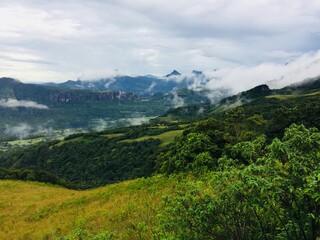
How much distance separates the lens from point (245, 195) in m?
8.53

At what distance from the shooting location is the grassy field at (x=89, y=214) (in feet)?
51.8

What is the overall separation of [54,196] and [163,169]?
45.3 feet

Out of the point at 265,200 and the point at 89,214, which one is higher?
the point at 265,200

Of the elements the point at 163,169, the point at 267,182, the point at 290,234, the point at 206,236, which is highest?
the point at 267,182

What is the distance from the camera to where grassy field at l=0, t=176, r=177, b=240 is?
51.8 feet

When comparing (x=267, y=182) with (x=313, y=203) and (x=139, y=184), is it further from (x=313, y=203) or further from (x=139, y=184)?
(x=139, y=184)

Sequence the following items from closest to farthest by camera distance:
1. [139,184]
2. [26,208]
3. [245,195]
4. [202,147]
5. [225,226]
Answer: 1. [245,195]
2. [225,226]
3. [139,184]
4. [26,208]
5. [202,147]

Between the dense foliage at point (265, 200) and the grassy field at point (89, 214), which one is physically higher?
the dense foliage at point (265, 200)

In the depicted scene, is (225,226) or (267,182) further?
(225,226)

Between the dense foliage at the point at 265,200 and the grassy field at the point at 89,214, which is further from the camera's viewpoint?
the grassy field at the point at 89,214

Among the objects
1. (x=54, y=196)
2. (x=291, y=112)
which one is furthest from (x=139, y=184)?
(x=291, y=112)

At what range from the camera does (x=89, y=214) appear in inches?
874

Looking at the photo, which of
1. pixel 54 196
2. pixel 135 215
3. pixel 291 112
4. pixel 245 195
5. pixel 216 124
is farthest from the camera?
pixel 291 112

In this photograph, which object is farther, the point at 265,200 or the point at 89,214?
the point at 89,214
